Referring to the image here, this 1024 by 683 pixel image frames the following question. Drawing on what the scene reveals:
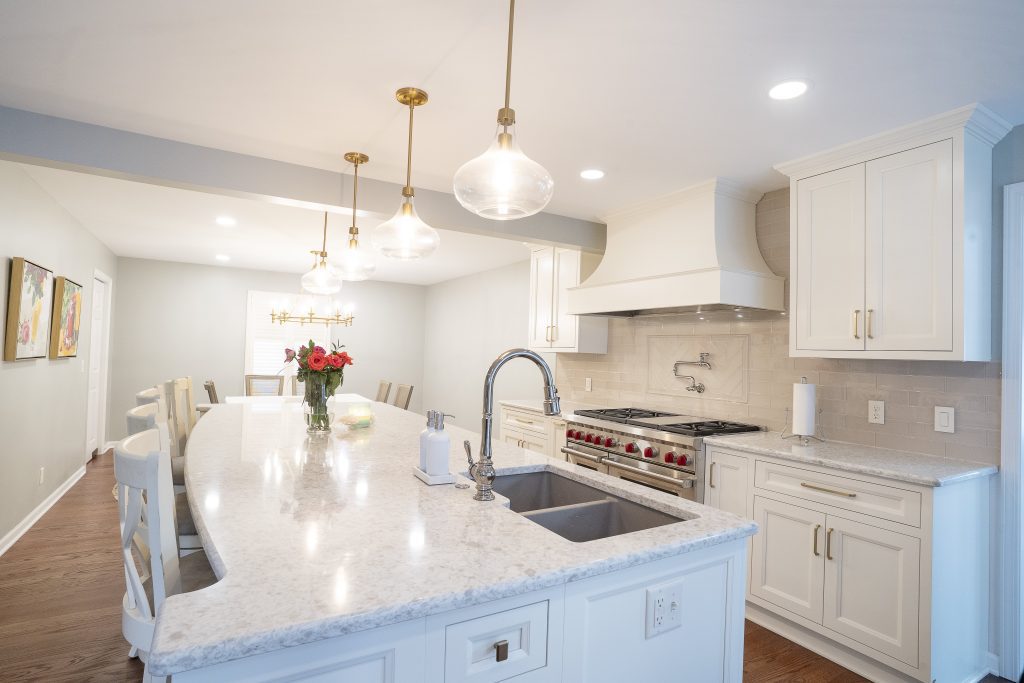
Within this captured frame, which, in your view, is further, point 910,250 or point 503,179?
point 910,250

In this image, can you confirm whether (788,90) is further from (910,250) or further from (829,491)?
(829,491)

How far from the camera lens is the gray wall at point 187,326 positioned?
6895 millimetres

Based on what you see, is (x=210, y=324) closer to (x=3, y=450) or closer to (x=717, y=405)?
(x=3, y=450)

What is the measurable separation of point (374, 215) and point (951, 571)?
3.43 meters

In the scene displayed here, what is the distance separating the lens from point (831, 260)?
271 centimetres

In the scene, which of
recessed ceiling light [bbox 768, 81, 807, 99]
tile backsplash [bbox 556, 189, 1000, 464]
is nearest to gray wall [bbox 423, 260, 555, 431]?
tile backsplash [bbox 556, 189, 1000, 464]

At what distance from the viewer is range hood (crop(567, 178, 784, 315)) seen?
310 centimetres

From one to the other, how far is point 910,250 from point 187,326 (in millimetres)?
7736

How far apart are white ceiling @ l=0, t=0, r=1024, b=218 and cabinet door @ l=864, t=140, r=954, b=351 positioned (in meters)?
0.22

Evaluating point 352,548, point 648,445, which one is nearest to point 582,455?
point 648,445

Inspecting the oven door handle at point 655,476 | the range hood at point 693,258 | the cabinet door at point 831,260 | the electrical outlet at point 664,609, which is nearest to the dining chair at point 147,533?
the electrical outlet at point 664,609

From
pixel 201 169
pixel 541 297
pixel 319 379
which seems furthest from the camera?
pixel 541 297

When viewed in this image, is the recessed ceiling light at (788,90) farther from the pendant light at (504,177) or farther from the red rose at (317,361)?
the red rose at (317,361)

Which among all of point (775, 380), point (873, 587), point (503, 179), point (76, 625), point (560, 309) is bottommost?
point (76, 625)
